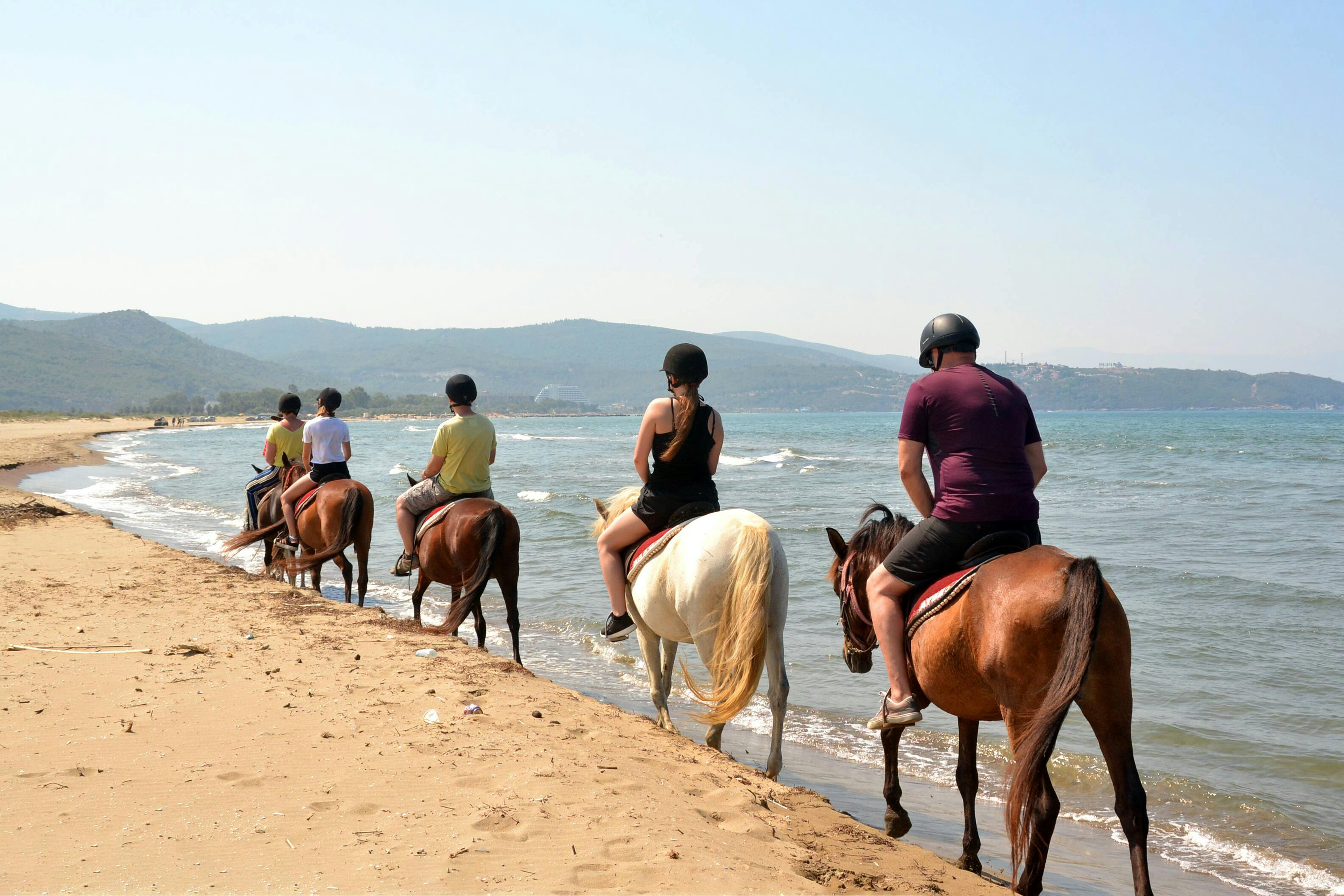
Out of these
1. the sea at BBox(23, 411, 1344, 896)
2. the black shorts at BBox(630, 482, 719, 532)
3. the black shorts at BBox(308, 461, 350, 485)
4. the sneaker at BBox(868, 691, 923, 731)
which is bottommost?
the sea at BBox(23, 411, 1344, 896)

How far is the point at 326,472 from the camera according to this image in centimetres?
1014

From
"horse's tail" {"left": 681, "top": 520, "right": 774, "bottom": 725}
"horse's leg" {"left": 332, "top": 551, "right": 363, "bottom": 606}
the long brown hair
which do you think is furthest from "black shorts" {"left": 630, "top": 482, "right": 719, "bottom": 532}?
"horse's leg" {"left": 332, "top": 551, "right": 363, "bottom": 606}

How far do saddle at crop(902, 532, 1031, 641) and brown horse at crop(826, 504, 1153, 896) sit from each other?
39mm

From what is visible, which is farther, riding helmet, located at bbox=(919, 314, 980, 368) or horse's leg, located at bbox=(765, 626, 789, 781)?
horse's leg, located at bbox=(765, 626, 789, 781)

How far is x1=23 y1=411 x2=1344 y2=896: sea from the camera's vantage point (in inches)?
207

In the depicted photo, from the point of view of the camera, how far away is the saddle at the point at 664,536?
5.64 metres

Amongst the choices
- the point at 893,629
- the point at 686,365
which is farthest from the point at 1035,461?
the point at 686,365

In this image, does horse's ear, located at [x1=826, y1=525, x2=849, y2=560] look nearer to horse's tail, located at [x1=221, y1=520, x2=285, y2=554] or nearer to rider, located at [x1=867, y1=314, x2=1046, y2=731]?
rider, located at [x1=867, y1=314, x2=1046, y2=731]

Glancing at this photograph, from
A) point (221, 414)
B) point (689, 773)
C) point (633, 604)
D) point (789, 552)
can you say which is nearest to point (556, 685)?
point (633, 604)

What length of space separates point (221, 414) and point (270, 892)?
14208cm

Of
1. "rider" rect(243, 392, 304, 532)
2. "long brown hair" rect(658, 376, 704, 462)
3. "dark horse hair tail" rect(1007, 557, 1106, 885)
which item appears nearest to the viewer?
"dark horse hair tail" rect(1007, 557, 1106, 885)

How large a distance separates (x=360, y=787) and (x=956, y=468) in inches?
125

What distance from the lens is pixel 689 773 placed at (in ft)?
16.3

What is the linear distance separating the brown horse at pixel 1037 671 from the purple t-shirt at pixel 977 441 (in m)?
0.30
